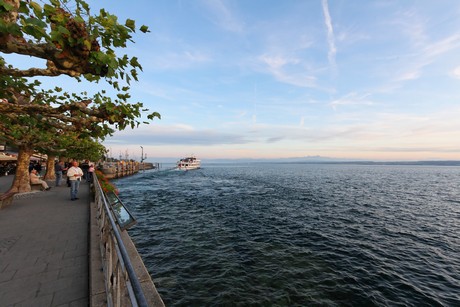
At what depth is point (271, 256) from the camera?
11000 millimetres

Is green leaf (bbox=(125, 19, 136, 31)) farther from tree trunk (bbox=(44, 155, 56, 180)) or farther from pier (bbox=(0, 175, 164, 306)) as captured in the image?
tree trunk (bbox=(44, 155, 56, 180))

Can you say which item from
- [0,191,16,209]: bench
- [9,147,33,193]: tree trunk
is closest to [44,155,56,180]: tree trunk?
[9,147,33,193]: tree trunk

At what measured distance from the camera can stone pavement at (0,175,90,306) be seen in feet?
14.1

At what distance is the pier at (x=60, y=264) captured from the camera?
13.4 feet

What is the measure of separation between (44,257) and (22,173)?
12.7 m

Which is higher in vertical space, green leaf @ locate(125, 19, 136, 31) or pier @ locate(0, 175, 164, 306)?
green leaf @ locate(125, 19, 136, 31)

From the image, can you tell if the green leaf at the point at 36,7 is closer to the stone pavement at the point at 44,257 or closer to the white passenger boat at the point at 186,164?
the stone pavement at the point at 44,257

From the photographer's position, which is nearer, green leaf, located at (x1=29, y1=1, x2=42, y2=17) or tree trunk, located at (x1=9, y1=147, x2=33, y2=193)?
green leaf, located at (x1=29, y1=1, x2=42, y2=17)

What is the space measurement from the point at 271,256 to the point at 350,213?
13.3 meters

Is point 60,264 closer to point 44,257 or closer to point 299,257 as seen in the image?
point 44,257

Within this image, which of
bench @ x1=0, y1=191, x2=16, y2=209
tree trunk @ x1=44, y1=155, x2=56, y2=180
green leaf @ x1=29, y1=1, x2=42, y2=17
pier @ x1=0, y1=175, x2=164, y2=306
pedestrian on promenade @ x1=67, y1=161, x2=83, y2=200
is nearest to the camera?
green leaf @ x1=29, y1=1, x2=42, y2=17

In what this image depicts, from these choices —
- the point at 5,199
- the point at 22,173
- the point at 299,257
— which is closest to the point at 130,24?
the point at 299,257

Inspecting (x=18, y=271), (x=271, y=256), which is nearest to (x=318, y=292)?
(x=271, y=256)

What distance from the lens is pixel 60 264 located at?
5457mm
